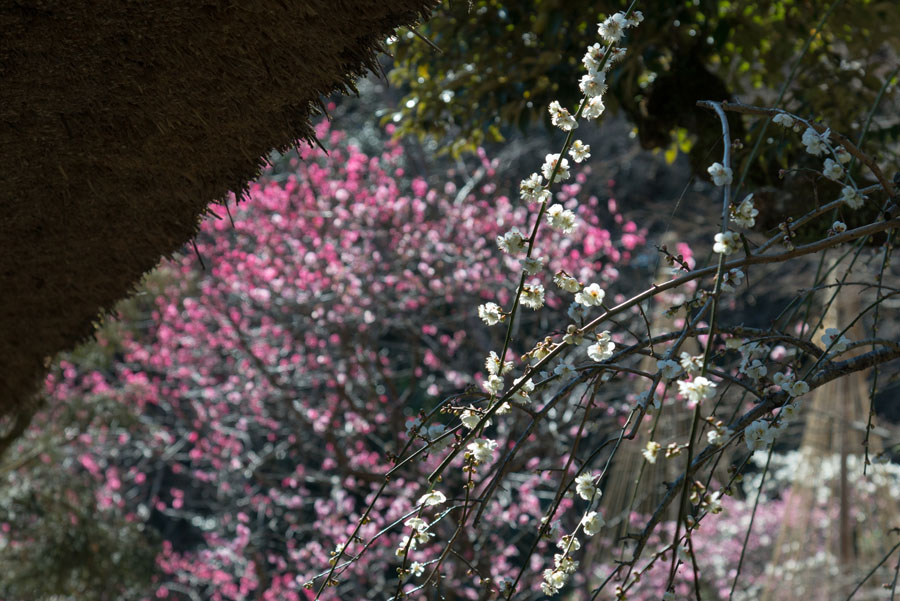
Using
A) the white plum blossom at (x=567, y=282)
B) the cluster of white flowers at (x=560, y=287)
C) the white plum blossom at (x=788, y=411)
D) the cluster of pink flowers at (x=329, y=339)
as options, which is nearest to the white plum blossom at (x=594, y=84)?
the cluster of white flowers at (x=560, y=287)

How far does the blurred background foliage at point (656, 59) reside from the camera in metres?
2.33

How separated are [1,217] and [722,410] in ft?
10.4

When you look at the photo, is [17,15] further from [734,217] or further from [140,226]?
[734,217]

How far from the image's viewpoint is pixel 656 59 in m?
2.28

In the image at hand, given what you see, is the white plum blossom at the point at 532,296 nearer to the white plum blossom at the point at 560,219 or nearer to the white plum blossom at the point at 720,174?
the white plum blossom at the point at 560,219

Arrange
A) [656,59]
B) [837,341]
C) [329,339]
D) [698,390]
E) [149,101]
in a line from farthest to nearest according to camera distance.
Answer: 1. [329,339]
2. [656,59]
3. [149,101]
4. [837,341]
5. [698,390]

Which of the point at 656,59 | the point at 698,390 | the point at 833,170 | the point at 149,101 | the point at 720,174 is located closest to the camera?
the point at 698,390

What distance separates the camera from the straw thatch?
3.68 ft

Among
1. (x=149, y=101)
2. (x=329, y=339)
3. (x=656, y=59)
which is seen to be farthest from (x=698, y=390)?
(x=329, y=339)

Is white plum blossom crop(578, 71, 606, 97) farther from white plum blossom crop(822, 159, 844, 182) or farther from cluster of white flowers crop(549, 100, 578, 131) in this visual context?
white plum blossom crop(822, 159, 844, 182)

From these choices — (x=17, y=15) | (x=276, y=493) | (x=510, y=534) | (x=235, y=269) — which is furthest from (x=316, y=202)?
(x=17, y=15)

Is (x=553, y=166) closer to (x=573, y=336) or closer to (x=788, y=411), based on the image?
(x=573, y=336)

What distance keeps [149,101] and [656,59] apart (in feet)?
4.82

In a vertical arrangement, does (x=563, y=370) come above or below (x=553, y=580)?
above
